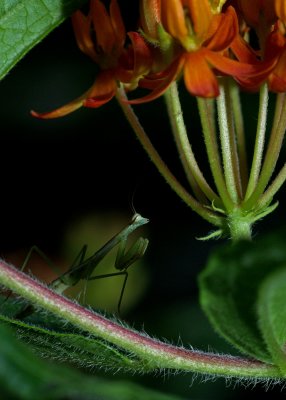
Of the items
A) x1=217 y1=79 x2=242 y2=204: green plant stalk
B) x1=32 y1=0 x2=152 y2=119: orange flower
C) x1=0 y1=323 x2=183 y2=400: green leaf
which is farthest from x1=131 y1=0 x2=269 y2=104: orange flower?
x1=0 y1=323 x2=183 y2=400: green leaf

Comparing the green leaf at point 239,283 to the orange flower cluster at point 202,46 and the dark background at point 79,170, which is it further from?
the dark background at point 79,170

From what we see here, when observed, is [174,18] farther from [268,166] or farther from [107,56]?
[268,166]

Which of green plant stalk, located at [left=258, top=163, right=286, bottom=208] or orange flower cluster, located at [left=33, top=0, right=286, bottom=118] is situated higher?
orange flower cluster, located at [left=33, top=0, right=286, bottom=118]

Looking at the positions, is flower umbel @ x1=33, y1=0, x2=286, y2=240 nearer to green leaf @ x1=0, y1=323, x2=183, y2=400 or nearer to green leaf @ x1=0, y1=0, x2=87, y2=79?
green leaf @ x1=0, y1=0, x2=87, y2=79

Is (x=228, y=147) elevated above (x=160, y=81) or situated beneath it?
situated beneath

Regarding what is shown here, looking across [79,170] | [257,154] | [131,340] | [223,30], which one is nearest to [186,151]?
[257,154]

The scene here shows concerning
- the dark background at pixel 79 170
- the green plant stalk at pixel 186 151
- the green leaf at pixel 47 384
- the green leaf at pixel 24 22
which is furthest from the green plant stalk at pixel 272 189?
the dark background at pixel 79 170

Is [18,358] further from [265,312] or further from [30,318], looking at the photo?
[30,318]
